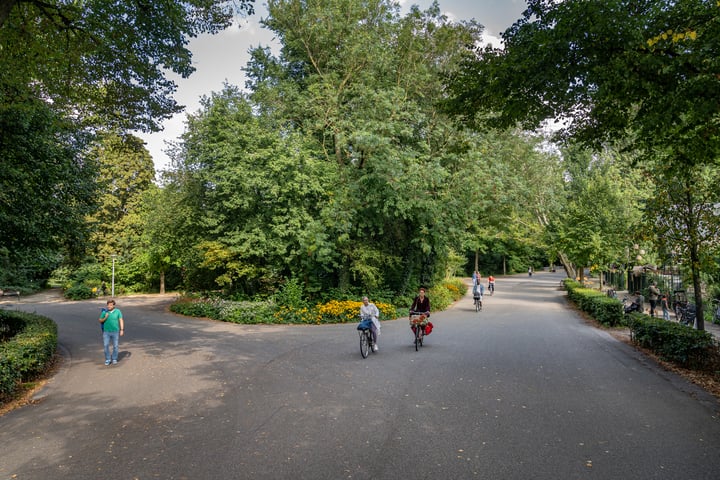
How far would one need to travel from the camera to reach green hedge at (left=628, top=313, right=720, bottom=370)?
9.42 metres

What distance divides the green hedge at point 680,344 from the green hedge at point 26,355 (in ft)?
45.1

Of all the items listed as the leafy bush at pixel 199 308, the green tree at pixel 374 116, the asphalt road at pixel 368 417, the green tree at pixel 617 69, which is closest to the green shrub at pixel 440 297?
the green tree at pixel 374 116

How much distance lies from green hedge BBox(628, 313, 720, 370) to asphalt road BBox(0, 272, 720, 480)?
722mm

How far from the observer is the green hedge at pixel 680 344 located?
942cm

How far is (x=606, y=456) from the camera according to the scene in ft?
16.8

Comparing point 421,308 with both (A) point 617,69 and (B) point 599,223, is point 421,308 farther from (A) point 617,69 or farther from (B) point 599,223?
(B) point 599,223

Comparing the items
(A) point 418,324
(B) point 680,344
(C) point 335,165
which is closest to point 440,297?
→ (C) point 335,165

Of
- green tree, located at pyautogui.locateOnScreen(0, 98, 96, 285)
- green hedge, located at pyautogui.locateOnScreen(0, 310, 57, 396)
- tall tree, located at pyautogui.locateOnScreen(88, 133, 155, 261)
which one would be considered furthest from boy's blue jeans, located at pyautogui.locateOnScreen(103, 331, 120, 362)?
tall tree, located at pyautogui.locateOnScreen(88, 133, 155, 261)

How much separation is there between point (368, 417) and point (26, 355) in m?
7.66

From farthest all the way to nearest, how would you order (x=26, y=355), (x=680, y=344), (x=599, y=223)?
1. (x=599, y=223)
2. (x=680, y=344)
3. (x=26, y=355)

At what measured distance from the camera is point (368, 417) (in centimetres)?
646

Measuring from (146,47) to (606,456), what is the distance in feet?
40.3

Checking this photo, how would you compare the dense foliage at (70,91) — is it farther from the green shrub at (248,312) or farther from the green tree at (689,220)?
the green tree at (689,220)

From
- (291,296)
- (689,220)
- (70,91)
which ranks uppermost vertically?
(70,91)
